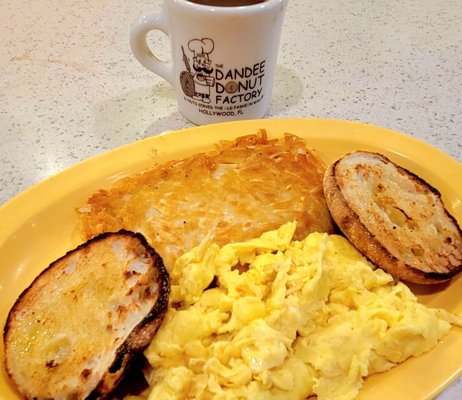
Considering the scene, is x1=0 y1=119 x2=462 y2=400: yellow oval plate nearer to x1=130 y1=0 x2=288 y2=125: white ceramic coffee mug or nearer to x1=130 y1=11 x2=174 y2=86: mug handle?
x1=130 y1=0 x2=288 y2=125: white ceramic coffee mug

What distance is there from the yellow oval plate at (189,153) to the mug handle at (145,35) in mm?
243

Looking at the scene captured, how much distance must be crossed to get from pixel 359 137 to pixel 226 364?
0.68m

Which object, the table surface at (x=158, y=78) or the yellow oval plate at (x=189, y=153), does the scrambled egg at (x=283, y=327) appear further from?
the table surface at (x=158, y=78)

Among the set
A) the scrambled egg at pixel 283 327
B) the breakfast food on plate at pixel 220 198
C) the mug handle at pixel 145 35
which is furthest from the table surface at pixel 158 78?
the scrambled egg at pixel 283 327

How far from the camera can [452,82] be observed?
5.33ft


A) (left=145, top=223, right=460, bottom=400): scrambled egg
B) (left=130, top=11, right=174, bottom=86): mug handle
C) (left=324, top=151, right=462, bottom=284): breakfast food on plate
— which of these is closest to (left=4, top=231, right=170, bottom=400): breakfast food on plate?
(left=145, top=223, right=460, bottom=400): scrambled egg

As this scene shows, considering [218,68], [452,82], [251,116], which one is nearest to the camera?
[218,68]

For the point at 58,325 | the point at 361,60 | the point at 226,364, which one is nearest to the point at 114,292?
the point at 58,325

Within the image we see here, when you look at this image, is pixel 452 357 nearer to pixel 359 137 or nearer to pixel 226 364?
pixel 226 364

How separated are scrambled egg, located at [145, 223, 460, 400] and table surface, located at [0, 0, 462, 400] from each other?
589mm

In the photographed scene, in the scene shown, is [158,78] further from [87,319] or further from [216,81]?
[87,319]

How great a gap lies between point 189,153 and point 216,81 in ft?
0.62

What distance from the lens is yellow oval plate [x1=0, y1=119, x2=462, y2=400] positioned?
0.82m

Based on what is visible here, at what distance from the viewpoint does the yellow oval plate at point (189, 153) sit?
82 cm
